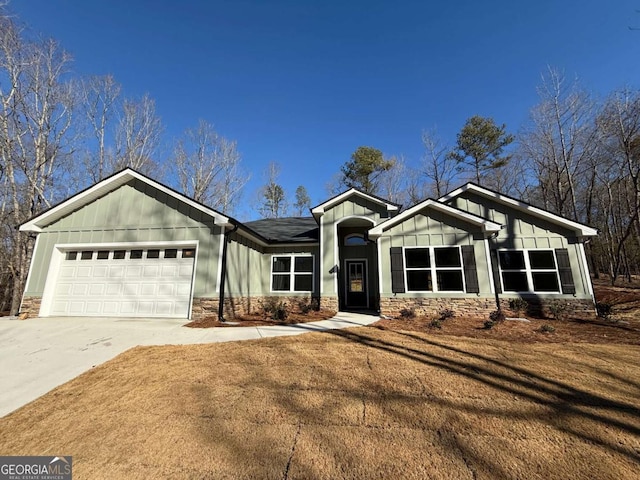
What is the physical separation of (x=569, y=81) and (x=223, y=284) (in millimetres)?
21335

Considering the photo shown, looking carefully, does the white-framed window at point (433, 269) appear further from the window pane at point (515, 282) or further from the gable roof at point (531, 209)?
the gable roof at point (531, 209)

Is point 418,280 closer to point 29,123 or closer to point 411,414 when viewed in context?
point 411,414

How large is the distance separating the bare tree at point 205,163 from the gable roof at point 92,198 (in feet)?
33.1

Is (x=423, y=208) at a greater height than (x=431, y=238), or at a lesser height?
greater

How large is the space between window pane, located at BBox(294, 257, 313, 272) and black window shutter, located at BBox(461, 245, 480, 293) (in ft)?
19.7

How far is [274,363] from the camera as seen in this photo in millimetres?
4809

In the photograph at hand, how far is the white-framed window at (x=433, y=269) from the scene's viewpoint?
31.0ft

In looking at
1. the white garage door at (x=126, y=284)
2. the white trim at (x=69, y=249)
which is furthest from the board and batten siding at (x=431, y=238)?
the white garage door at (x=126, y=284)

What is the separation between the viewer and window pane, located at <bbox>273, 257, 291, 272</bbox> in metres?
12.1

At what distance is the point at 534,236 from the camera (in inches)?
396

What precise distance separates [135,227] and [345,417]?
372 inches

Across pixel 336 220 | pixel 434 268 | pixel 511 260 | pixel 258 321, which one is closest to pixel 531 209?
pixel 511 260

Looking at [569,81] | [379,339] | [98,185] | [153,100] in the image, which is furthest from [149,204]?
[569,81]

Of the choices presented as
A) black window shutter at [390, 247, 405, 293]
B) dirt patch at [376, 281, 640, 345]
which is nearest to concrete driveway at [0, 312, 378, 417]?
black window shutter at [390, 247, 405, 293]
